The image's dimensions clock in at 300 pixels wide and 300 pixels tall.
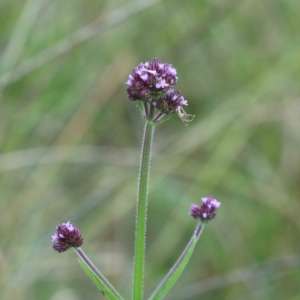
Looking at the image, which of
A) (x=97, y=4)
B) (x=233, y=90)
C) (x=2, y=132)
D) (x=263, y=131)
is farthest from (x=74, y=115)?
(x=263, y=131)

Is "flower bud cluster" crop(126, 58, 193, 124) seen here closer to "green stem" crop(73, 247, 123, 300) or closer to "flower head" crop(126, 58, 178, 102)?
"flower head" crop(126, 58, 178, 102)

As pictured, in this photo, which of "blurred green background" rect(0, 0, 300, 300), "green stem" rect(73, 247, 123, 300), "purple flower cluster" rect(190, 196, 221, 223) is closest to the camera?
"green stem" rect(73, 247, 123, 300)

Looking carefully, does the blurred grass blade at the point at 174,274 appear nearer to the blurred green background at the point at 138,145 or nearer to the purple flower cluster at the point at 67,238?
the purple flower cluster at the point at 67,238

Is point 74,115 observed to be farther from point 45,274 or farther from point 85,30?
point 45,274

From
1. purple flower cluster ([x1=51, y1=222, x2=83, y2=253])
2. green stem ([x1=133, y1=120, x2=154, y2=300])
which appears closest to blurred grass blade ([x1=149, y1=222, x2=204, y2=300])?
green stem ([x1=133, y1=120, x2=154, y2=300])

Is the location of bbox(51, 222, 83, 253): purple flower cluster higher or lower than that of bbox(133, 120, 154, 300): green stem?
higher

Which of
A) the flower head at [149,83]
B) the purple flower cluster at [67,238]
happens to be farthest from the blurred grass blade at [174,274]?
the flower head at [149,83]

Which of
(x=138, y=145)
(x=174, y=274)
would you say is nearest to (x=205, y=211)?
(x=174, y=274)

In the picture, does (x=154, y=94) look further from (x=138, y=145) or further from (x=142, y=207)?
(x=138, y=145)
